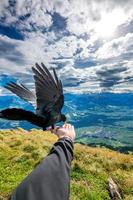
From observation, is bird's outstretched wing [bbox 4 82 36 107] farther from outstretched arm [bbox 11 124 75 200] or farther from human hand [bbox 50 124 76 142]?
outstretched arm [bbox 11 124 75 200]

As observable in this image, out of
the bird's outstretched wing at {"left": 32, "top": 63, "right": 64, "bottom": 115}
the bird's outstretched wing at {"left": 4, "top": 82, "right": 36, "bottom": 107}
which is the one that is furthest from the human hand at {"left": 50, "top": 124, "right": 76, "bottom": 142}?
the bird's outstretched wing at {"left": 4, "top": 82, "right": 36, "bottom": 107}

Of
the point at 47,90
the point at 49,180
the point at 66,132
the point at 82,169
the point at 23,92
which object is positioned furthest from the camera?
the point at 82,169

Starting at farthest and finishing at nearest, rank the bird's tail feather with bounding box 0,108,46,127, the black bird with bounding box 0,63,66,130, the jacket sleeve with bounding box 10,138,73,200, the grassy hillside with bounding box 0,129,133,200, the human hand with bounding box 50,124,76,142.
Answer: the grassy hillside with bounding box 0,129,133,200 < the black bird with bounding box 0,63,66,130 < the bird's tail feather with bounding box 0,108,46,127 < the human hand with bounding box 50,124,76,142 < the jacket sleeve with bounding box 10,138,73,200

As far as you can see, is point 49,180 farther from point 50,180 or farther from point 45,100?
point 45,100

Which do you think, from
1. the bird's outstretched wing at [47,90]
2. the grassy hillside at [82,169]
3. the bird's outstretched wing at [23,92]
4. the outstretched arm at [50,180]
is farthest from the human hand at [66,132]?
the grassy hillside at [82,169]

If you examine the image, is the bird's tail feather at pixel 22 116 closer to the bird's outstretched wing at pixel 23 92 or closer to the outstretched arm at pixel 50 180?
the bird's outstretched wing at pixel 23 92

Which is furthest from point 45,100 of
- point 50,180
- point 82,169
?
point 82,169

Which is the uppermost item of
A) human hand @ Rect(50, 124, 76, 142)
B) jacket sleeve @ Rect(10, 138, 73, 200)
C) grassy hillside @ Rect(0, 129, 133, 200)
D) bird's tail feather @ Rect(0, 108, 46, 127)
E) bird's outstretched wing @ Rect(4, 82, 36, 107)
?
bird's outstretched wing @ Rect(4, 82, 36, 107)

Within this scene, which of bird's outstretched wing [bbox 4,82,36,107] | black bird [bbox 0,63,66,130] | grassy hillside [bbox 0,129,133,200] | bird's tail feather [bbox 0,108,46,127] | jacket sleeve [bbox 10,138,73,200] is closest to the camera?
jacket sleeve [bbox 10,138,73,200]

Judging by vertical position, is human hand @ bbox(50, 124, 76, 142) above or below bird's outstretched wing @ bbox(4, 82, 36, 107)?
below
